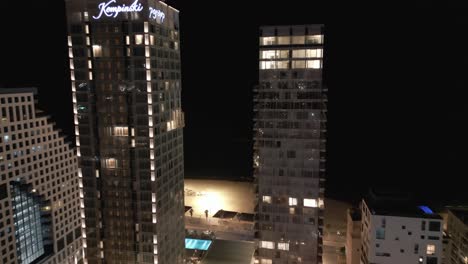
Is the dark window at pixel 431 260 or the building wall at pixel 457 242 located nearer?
the dark window at pixel 431 260

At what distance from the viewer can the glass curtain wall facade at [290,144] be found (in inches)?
2648

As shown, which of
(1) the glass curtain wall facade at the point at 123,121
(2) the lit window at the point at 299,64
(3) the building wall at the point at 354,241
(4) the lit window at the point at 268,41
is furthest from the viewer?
(3) the building wall at the point at 354,241

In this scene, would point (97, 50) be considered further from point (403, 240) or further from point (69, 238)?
point (403, 240)

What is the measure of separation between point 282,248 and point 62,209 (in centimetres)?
6108

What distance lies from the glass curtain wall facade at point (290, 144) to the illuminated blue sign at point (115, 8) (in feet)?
77.7

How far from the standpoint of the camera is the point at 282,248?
7181 cm

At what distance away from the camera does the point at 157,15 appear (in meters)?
65.1

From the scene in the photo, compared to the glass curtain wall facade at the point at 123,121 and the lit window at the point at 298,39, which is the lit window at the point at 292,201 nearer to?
the glass curtain wall facade at the point at 123,121

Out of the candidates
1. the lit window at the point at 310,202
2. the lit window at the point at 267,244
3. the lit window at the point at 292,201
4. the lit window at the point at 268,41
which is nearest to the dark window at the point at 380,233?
the lit window at the point at 310,202

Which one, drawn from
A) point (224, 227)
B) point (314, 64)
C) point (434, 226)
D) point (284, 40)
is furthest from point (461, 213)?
point (224, 227)

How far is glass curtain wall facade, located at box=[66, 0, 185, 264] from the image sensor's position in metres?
62.8

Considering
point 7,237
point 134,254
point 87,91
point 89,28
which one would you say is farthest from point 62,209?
point 89,28

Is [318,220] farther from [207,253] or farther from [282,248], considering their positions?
[207,253]

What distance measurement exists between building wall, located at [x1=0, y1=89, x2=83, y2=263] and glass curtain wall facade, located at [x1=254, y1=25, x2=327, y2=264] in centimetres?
5482
